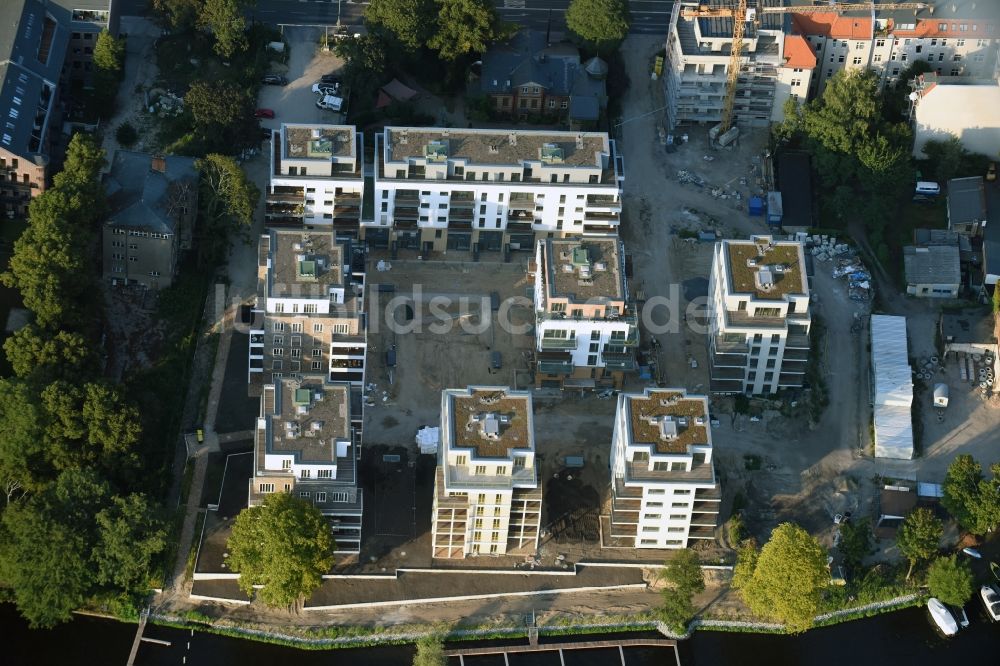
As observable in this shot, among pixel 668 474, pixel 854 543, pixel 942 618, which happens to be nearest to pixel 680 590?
pixel 668 474

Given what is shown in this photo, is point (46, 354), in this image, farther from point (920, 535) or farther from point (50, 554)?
point (920, 535)

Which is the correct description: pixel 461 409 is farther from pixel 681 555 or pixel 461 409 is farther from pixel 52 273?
pixel 52 273

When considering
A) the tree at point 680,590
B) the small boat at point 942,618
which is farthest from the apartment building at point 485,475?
the small boat at point 942,618

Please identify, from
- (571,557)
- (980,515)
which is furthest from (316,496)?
(980,515)

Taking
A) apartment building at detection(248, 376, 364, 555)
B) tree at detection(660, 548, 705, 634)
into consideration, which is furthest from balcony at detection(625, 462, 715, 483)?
apartment building at detection(248, 376, 364, 555)

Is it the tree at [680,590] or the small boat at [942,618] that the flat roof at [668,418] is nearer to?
the tree at [680,590]
